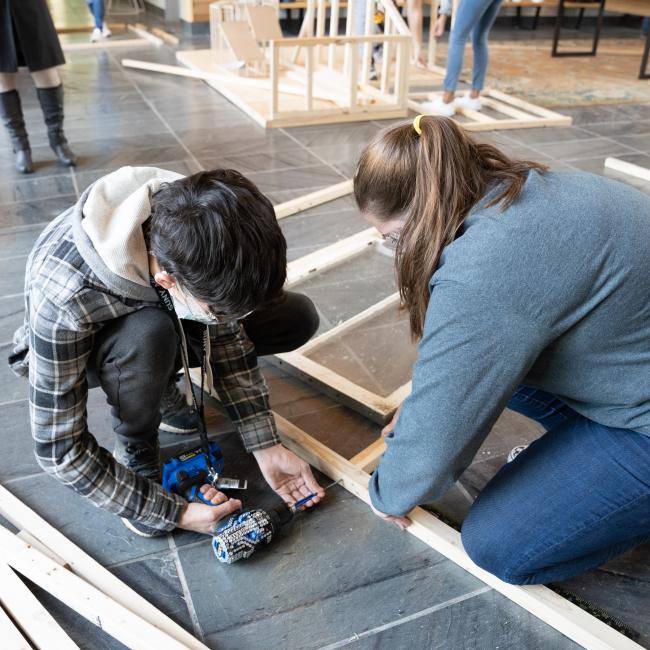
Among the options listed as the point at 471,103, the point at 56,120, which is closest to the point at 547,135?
the point at 471,103

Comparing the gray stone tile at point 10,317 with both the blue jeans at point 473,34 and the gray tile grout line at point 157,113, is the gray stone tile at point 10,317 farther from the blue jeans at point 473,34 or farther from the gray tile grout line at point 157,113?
the blue jeans at point 473,34

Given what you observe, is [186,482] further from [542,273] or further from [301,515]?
[542,273]

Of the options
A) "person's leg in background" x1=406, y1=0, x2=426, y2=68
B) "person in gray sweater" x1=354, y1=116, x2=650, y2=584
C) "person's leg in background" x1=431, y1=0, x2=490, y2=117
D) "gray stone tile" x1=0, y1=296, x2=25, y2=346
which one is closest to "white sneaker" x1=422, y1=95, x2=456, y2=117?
"person's leg in background" x1=431, y1=0, x2=490, y2=117

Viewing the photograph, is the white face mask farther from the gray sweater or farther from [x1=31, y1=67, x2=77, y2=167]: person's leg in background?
[x1=31, y1=67, x2=77, y2=167]: person's leg in background

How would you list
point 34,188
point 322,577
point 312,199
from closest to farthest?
1. point 322,577
2. point 312,199
3. point 34,188

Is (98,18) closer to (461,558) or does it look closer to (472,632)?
(461,558)

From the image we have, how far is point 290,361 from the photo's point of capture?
224cm

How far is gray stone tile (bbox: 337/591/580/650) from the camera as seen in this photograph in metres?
1.45

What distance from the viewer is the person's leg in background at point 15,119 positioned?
3547 millimetres

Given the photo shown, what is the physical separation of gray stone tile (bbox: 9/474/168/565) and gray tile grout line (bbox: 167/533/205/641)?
2 centimetres

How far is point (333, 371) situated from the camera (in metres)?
2.27

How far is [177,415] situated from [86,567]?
52cm

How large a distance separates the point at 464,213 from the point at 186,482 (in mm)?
982

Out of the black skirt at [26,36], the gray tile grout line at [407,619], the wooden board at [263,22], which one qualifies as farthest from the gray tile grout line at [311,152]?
the gray tile grout line at [407,619]
